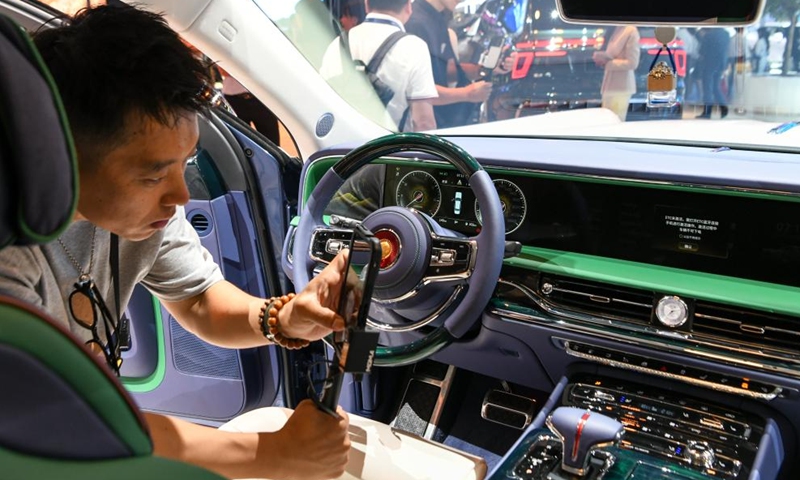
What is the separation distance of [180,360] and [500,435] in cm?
115

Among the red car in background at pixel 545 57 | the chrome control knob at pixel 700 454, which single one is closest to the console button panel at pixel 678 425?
the chrome control knob at pixel 700 454

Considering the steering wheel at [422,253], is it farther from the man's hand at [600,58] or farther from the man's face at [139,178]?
the man's hand at [600,58]

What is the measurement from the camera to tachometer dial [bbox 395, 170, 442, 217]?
2.28 meters

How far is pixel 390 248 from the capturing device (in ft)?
6.63

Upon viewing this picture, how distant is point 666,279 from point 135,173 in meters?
1.27

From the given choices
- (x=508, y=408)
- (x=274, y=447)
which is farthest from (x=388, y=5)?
(x=274, y=447)

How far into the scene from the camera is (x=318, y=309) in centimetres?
155

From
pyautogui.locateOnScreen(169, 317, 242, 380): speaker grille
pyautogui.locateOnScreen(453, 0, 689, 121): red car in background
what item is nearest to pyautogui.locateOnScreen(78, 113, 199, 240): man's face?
pyautogui.locateOnScreen(169, 317, 242, 380): speaker grille

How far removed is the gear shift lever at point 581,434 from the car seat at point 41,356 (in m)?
1.17

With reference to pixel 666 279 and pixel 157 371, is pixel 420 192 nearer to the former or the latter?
pixel 666 279

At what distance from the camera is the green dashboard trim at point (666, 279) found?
1.74 m

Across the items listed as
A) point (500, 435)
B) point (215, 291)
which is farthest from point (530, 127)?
point (215, 291)

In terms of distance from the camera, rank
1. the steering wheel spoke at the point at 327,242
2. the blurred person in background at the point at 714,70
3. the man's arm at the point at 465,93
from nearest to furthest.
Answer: the steering wheel spoke at the point at 327,242
the blurred person in background at the point at 714,70
the man's arm at the point at 465,93

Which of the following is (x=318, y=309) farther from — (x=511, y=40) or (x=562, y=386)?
(x=511, y=40)
